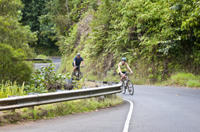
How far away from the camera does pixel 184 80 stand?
2088 cm

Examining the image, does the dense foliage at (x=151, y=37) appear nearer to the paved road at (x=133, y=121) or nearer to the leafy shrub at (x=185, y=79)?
Result: the leafy shrub at (x=185, y=79)

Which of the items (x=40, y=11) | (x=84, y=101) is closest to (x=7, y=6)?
(x=84, y=101)

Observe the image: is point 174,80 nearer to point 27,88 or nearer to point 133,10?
point 133,10

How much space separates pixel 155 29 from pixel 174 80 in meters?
4.45

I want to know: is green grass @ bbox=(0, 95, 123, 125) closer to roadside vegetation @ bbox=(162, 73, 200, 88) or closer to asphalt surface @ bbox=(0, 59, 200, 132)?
asphalt surface @ bbox=(0, 59, 200, 132)

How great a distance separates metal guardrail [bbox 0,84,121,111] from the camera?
8.34 metres

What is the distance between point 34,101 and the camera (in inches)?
354

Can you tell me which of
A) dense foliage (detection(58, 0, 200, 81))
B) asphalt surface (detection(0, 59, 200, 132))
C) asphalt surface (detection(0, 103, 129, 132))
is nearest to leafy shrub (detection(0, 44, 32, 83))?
asphalt surface (detection(0, 59, 200, 132))

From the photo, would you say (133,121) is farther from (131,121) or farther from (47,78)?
(47,78)

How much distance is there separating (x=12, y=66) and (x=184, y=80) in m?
11.4

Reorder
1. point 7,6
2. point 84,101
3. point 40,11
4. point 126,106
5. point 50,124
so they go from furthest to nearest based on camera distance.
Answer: point 40,11 → point 7,6 → point 126,106 → point 84,101 → point 50,124

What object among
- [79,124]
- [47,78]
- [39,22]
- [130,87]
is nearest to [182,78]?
[130,87]

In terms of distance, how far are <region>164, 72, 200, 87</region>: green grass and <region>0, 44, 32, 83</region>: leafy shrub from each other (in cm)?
1012

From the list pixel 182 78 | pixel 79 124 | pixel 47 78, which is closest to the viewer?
pixel 79 124
